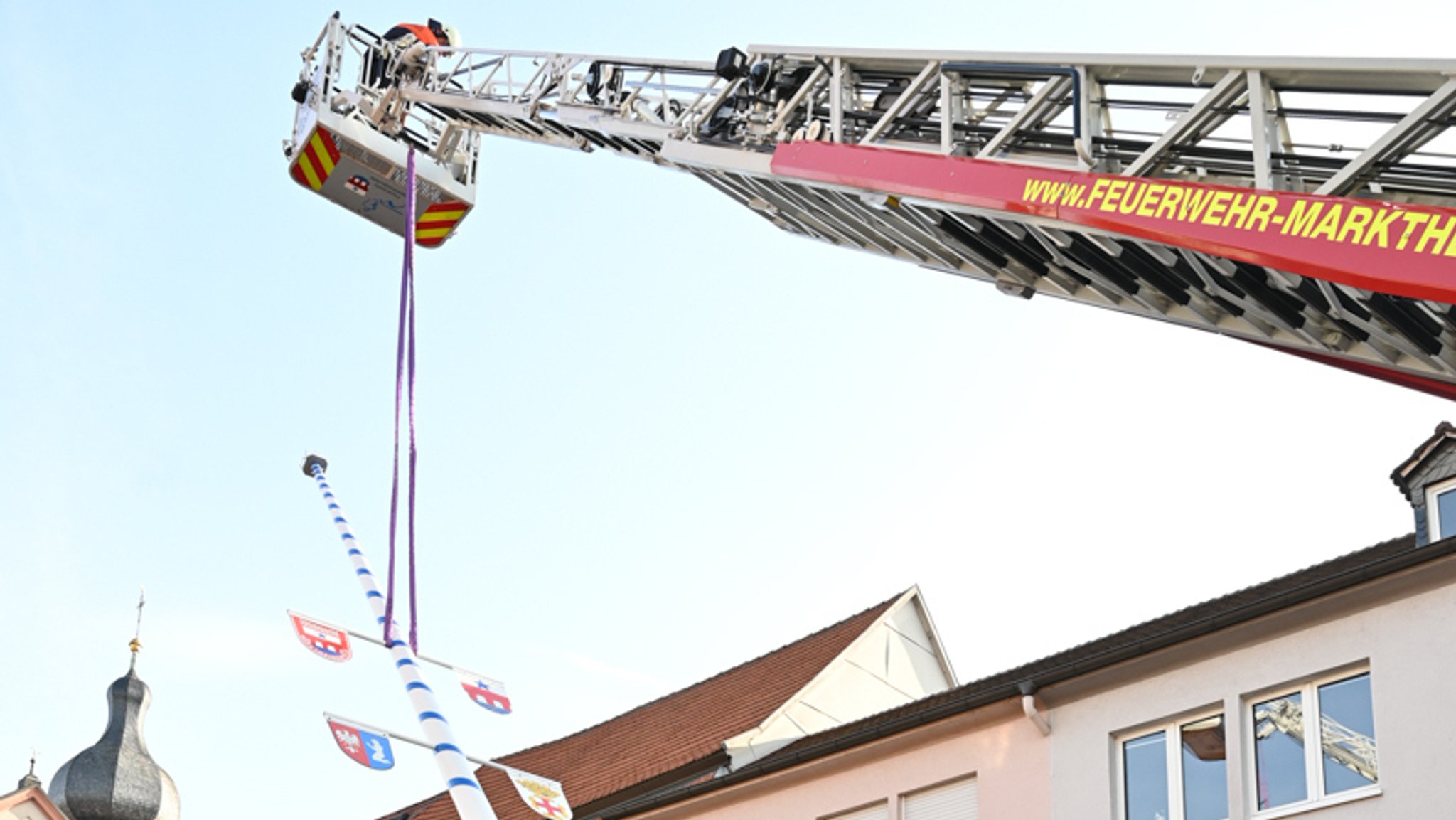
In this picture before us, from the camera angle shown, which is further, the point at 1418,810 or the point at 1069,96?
the point at 1418,810

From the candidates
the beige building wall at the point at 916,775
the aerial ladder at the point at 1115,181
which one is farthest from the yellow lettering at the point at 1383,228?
the beige building wall at the point at 916,775

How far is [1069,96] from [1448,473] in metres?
9.49

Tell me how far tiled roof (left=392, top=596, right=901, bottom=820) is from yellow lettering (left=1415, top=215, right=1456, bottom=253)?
1877cm

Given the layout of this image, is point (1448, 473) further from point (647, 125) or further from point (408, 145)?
point (408, 145)

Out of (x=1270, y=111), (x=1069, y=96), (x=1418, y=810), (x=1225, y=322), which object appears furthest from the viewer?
(x=1418, y=810)

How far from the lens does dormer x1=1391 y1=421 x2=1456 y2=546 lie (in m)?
19.4

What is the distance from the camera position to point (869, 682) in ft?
94.8

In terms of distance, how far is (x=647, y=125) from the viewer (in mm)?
16844

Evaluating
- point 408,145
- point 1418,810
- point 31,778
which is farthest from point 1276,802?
point 31,778

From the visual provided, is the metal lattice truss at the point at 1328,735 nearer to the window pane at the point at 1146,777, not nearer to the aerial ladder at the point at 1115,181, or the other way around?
the window pane at the point at 1146,777

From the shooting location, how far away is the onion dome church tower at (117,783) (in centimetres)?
5262

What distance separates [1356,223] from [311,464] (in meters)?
10.7

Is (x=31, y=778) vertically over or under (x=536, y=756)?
over

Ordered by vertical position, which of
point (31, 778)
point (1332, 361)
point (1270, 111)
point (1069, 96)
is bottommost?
point (1332, 361)
